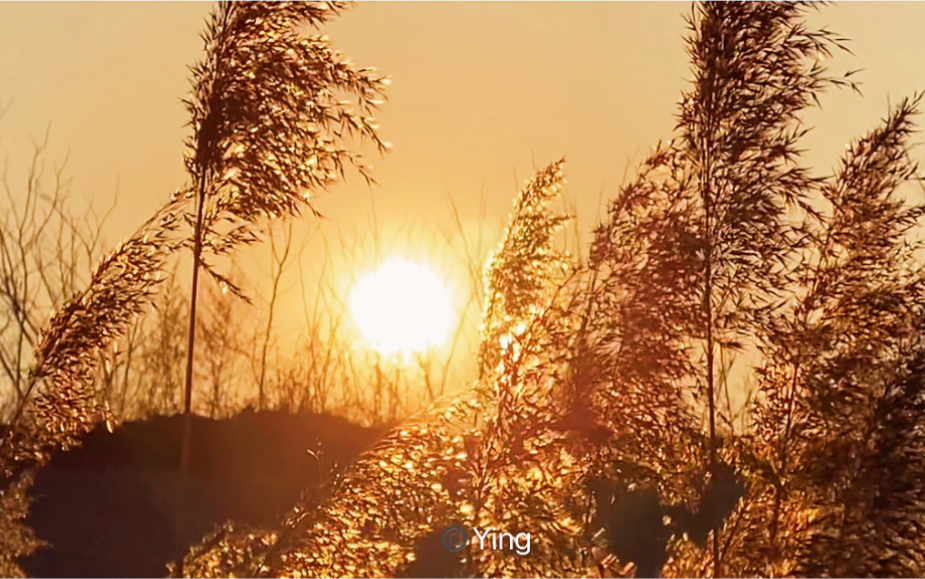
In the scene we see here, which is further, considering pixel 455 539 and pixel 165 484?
pixel 165 484

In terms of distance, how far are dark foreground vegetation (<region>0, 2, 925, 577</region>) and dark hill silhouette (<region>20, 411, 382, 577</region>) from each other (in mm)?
48

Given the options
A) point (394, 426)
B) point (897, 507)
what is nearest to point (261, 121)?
point (394, 426)

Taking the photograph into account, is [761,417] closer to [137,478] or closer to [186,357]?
[186,357]

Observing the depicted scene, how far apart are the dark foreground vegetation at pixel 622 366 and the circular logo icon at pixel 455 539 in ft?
0.08

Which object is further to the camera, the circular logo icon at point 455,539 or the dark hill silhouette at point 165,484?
the dark hill silhouette at point 165,484

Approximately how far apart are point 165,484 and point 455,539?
64.5 inches

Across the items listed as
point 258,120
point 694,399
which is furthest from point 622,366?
point 258,120

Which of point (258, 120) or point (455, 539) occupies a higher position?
A: point (258, 120)

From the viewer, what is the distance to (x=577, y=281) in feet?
19.0

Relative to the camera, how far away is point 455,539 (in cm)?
544

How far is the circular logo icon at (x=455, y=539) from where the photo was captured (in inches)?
214

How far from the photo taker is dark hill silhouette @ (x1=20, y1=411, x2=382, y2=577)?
562cm

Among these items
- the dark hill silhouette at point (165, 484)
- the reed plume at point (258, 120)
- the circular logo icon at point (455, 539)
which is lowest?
the circular logo icon at point (455, 539)

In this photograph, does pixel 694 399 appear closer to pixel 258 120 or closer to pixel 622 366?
pixel 622 366
